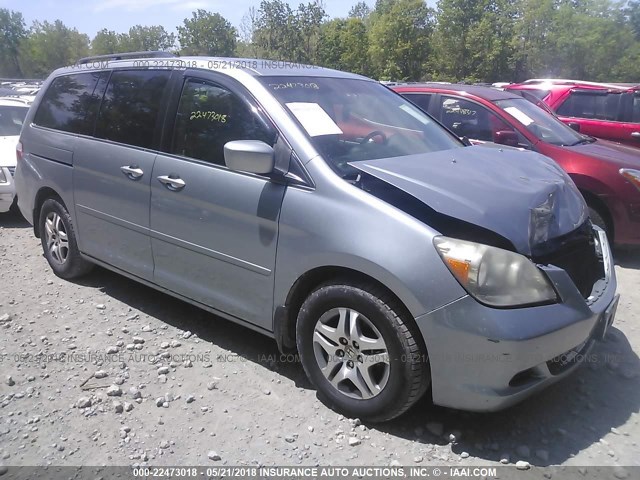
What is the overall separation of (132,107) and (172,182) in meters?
0.86

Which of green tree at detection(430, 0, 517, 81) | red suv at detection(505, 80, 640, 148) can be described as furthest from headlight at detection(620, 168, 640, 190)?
green tree at detection(430, 0, 517, 81)

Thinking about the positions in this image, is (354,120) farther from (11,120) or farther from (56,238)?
(11,120)

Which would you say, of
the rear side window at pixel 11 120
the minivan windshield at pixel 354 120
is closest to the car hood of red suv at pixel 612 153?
the minivan windshield at pixel 354 120

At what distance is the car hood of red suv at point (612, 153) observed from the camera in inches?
211

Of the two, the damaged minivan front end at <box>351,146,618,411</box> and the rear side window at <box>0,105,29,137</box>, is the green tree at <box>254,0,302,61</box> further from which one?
the damaged minivan front end at <box>351,146,618,411</box>

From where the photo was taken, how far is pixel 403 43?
138ft

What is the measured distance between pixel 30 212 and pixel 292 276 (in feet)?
10.6

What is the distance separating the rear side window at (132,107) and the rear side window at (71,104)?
0.59ft

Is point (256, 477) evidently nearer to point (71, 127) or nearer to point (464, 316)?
point (464, 316)

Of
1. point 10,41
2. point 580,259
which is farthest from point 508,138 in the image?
point 10,41

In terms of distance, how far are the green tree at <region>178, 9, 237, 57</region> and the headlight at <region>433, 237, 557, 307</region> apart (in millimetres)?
37781

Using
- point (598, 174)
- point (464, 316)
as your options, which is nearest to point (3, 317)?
point (464, 316)

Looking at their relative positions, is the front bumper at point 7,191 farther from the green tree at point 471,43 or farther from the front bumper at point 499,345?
the green tree at point 471,43

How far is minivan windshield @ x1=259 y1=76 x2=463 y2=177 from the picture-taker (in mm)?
3113
